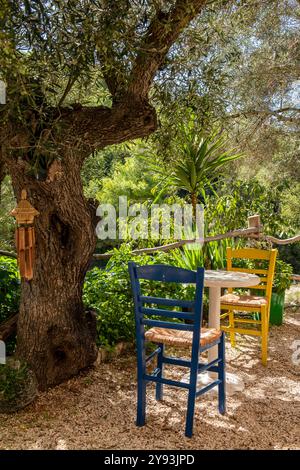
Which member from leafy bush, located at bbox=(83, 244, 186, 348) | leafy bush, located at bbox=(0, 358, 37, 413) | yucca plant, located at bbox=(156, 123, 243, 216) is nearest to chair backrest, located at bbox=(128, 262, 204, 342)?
leafy bush, located at bbox=(0, 358, 37, 413)

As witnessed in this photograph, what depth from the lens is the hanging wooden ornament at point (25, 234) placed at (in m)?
3.17

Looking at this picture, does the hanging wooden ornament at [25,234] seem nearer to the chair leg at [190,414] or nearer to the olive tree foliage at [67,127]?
the olive tree foliage at [67,127]

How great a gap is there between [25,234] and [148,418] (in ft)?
4.60

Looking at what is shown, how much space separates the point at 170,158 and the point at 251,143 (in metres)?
3.36

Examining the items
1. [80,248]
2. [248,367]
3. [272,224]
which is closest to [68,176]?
[80,248]

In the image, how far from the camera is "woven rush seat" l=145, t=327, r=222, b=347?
2.94m

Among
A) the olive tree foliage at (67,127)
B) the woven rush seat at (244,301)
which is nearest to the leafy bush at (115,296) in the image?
the olive tree foliage at (67,127)

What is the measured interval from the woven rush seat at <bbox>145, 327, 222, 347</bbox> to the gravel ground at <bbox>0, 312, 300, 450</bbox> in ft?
1.62

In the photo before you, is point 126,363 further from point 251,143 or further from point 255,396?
point 251,143

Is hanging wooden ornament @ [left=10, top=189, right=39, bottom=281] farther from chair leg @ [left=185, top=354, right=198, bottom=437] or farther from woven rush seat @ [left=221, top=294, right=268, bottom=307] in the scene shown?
woven rush seat @ [left=221, top=294, right=268, bottom=307]

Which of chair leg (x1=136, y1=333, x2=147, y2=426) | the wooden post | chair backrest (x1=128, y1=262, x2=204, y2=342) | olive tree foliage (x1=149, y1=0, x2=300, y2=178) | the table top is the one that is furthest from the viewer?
the wooden post

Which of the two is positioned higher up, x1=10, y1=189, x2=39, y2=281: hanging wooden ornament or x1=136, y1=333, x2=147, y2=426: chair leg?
x1=10, y1=189, x2=39, y2=281: hanging wooden ornament

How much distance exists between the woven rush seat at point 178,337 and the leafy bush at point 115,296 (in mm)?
1045

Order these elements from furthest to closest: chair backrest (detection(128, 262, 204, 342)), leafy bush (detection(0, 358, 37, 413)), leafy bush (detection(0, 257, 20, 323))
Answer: leafy bush (detection(0, 257, 20, 323)) < leafy bush (detection(0, 358, 37, 413)) < chair backrest (detection(128, 262, 204, 342))
